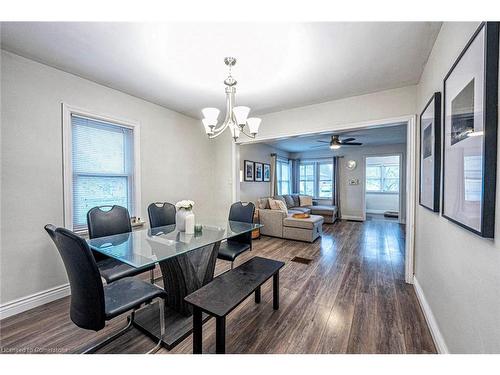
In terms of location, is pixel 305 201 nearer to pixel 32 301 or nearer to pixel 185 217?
pixel 185 217

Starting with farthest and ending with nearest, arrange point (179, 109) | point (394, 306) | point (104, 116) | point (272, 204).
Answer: point (272, 204) → point (179, 109) → point (104, 116) → point (394, 306)

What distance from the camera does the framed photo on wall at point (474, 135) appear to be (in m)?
0.83

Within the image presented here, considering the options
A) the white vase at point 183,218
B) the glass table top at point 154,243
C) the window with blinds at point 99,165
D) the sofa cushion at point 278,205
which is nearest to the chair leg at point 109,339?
the glass table top at point 154,243

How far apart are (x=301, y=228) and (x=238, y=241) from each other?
6.56 ft

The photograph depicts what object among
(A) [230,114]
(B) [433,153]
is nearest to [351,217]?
(B) [433,153]

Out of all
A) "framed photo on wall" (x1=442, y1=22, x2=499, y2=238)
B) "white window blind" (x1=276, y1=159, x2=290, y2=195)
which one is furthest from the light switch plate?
"framed photo on wall" (x1=442, y1=22, x2=499, y2=238)

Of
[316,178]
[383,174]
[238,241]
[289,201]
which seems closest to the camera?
[238,241]

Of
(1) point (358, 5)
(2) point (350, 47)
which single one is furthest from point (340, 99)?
(1) point (358, 5)

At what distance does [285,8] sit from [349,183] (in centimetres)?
708

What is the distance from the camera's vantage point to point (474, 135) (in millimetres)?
950

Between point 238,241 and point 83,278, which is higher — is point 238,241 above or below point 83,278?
below
